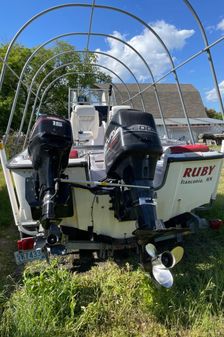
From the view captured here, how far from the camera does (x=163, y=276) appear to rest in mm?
2037

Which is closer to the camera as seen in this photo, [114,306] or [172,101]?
[114,306]

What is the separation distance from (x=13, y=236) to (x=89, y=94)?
20.1ft

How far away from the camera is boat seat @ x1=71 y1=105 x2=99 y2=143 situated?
6.29 meters

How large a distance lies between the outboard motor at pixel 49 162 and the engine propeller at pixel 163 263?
71 cm

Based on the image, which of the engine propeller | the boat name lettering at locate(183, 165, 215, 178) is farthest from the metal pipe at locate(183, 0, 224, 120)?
the engine propeller

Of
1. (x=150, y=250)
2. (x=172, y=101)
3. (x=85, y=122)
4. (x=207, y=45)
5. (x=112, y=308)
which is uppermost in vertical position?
(x=172, y=101)

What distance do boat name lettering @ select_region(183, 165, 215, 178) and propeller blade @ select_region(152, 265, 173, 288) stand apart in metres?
1.17

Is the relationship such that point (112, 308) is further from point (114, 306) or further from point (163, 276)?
point (163, 276)

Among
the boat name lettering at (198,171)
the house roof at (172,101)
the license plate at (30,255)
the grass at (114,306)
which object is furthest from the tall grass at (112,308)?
the house roof at (172,101)

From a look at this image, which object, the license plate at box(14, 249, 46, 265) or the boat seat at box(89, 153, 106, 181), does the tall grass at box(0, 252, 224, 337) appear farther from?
the boat seat at box(89, 153, 106, 181)

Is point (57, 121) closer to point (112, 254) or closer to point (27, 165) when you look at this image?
point (27, 165)

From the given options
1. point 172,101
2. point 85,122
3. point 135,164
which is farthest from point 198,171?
point 172,101

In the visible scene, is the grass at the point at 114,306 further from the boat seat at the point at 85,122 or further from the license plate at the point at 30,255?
the boat seat at the point at 85,122

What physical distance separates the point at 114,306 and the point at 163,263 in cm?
63
